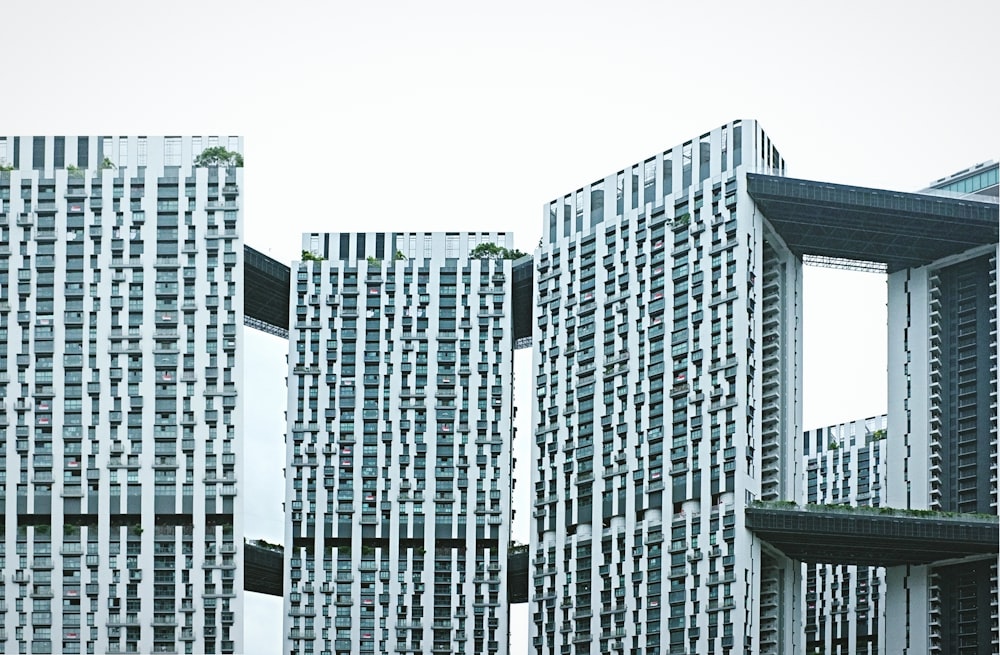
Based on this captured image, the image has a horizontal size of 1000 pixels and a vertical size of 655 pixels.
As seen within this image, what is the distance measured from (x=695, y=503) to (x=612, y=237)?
2303cm

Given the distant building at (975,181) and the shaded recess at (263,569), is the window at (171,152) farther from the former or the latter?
the distant building at (975,181)

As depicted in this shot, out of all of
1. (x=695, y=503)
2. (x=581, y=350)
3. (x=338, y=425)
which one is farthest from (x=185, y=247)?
(x=695, y=503)

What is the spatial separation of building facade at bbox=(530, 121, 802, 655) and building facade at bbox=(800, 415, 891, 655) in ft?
113

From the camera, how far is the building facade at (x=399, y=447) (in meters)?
155

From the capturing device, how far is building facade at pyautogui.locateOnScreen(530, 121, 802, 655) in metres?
138

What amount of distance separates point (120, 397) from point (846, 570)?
70.6m

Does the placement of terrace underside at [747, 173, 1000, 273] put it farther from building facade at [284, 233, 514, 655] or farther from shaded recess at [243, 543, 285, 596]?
shaded recess at [243, 543, 285, 596]

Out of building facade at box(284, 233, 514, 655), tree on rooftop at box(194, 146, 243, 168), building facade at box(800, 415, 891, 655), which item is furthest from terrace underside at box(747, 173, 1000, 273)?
tree on rooftop at box(194, 146, 243, 168)

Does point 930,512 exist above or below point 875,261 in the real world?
below

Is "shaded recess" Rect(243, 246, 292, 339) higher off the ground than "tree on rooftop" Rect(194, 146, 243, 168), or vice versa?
"tree on rooftop" Rect(194, 146, 243, 168)

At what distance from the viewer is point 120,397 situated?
151125 millimetres

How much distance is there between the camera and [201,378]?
15100 centimetres

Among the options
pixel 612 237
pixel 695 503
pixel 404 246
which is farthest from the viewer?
pixel 404 246

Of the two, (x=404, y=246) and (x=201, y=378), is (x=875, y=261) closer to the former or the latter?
(x=404, y=246)
